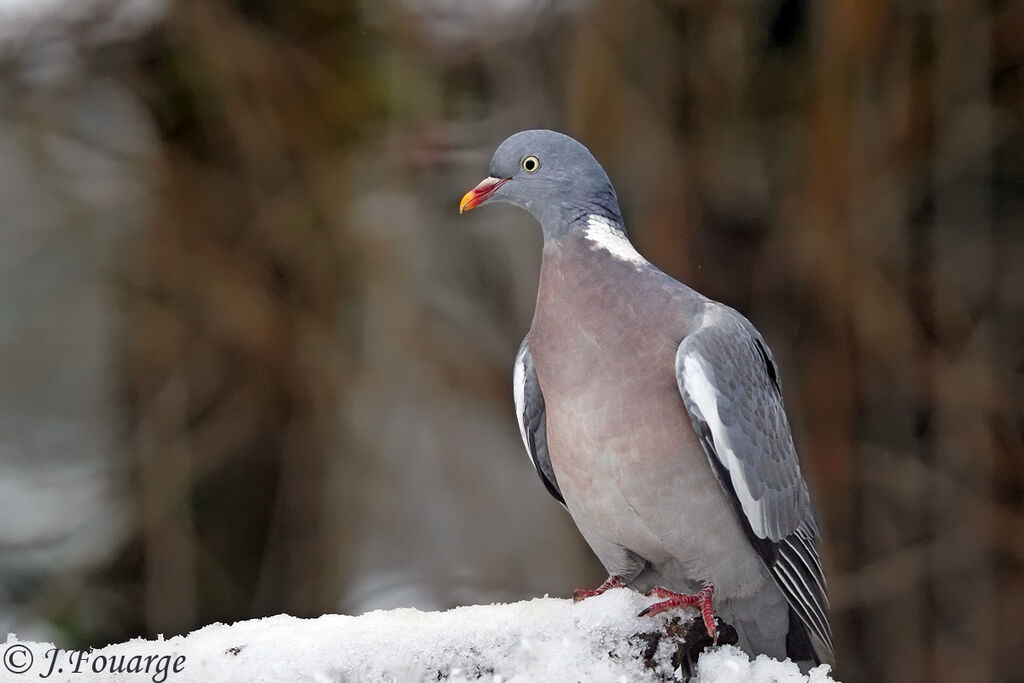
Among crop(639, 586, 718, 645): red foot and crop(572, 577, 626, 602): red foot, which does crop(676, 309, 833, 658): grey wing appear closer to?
crop(639, 586, 718, 645): red foot

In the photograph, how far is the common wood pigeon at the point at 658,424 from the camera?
63.4 inches

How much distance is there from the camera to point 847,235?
3281 mm

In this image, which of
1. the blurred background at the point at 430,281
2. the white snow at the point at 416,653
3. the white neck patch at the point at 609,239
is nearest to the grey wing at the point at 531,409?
the white neck patch at the point at 609,239

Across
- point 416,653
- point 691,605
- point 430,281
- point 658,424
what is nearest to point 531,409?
point 658,424

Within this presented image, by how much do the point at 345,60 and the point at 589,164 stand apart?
2.28m

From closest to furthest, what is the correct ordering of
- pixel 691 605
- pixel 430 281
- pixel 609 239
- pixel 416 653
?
1. pixel 416 653
2. pixel 691 605
3. pixel 609 239
4. pixel 430 281

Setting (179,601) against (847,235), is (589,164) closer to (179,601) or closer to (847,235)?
(847,235)

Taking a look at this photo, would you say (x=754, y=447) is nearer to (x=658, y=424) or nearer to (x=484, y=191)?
(x=658, y=424)

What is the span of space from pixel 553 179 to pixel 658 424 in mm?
423

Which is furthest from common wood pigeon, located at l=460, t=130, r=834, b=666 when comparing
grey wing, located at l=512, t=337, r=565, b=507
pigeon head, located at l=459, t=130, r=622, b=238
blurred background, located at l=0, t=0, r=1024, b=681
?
blurred background, located at l=0, t=0, r=1024, b=681

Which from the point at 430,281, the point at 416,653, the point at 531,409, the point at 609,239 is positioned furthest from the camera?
the point at 430,281

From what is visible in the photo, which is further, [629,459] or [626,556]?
[626,556]

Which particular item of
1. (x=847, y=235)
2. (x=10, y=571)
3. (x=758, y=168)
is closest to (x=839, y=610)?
(x=847, y=235)

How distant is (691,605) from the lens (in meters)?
1.59
